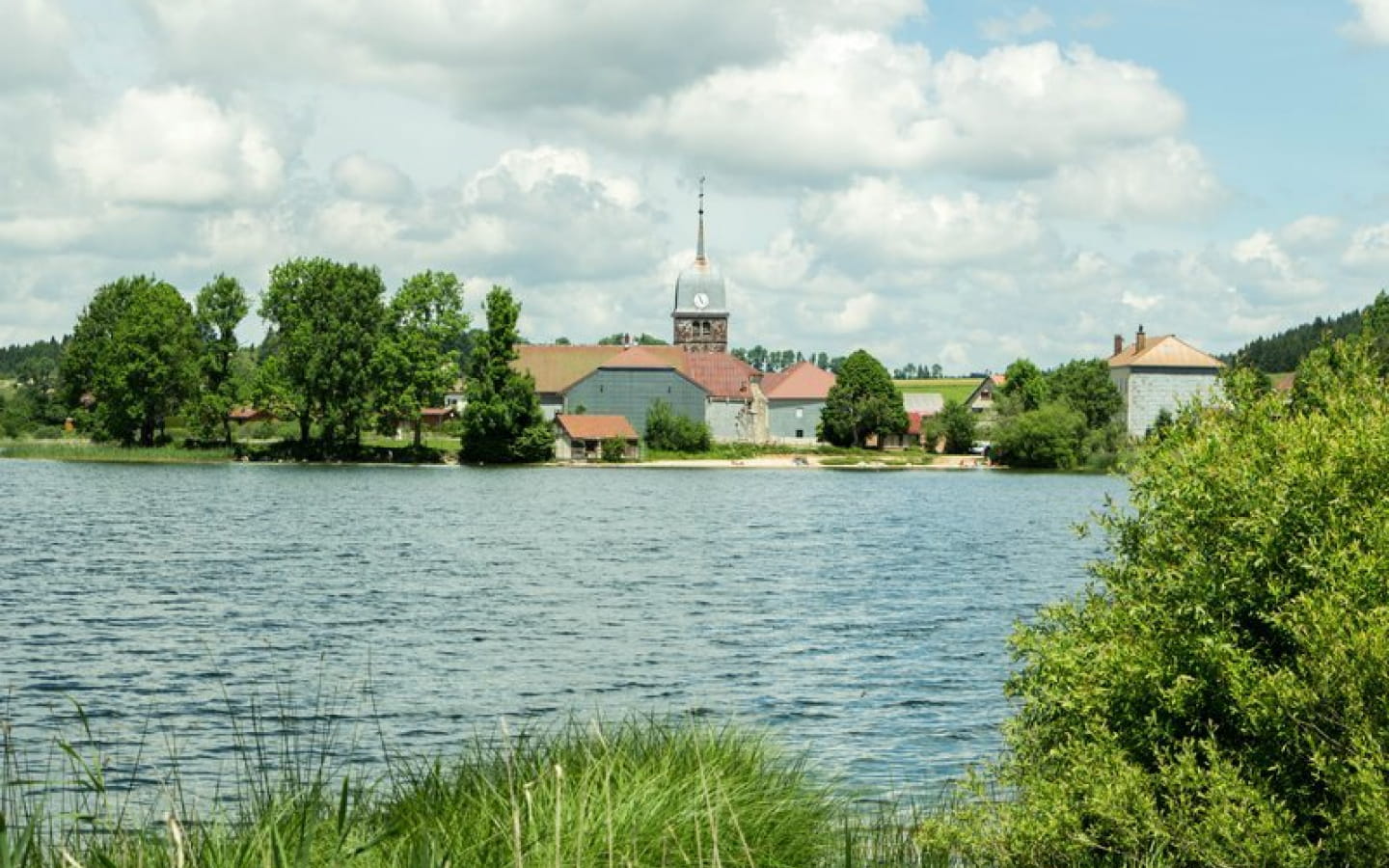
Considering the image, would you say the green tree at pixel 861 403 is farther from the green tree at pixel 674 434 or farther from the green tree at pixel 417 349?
the green tree at pixel 417 349

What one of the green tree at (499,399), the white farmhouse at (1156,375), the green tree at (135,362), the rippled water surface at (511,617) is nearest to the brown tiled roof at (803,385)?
the white farmhouse at (1156,375)

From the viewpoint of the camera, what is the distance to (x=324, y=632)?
84.3ft

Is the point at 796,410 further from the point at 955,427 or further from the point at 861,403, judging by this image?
the point at 955,427

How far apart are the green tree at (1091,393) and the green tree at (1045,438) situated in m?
5.67

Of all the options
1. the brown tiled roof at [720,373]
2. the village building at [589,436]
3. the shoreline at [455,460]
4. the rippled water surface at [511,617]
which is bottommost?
the rippled water surface at [511,617]

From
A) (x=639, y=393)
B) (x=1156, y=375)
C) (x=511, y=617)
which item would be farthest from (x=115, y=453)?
(x=1156, y=375)

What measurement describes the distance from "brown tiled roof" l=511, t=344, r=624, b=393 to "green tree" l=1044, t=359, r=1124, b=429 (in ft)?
141

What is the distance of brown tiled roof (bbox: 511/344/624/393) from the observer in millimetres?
143125

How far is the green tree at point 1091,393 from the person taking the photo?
119438 mm

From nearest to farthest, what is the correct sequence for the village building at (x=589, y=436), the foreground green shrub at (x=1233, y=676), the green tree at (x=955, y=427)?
1. the foreground green shrub at (x=1233, y=676)
2. the village building at (x=589, y=436)
3. the green tree at (x=955, y=427)

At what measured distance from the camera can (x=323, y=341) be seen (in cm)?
9744

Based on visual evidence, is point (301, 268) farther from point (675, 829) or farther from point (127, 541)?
point (675, 829)

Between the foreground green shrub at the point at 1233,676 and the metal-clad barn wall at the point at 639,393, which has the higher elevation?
the metal-clad barn wall at the point at 639,393

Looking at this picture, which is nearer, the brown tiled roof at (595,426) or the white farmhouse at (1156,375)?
the brown tiled roof at (595,426)
